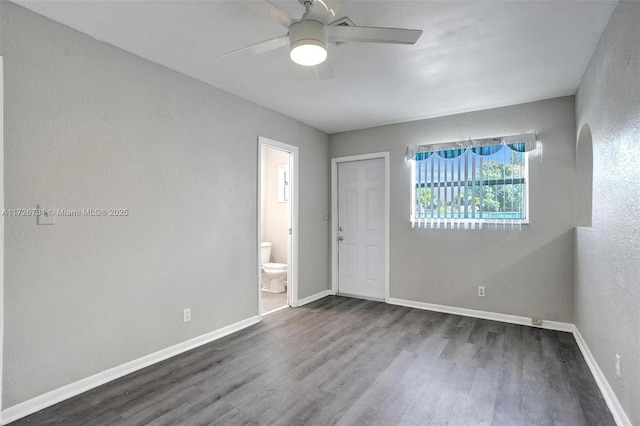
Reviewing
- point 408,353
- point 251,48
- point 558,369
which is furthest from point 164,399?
point 558,369

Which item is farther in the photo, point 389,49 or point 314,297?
point 314,297

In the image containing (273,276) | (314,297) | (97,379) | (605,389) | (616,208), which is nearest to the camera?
(616,208)

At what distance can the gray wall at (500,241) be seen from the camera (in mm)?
3494

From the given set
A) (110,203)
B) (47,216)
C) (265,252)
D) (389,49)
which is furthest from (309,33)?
(265,252)

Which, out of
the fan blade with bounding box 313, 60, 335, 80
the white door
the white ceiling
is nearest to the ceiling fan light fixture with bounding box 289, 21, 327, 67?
the fan blade with bounding box 313, 60, 335, 80

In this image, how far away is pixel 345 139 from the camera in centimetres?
500

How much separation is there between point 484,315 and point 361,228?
1961 mm

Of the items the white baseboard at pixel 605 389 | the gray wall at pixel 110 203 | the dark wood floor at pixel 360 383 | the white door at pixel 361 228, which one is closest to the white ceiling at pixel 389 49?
the gray wall at pixel 110 203

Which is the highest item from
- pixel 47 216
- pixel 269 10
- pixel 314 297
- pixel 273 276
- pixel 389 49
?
pixel 389 49

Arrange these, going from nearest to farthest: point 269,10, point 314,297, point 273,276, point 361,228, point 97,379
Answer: point 269,10 → point 97,379 → point 314,297 → point 361,228 → point 273,276

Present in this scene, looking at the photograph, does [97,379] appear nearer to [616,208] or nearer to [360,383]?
[360,383]

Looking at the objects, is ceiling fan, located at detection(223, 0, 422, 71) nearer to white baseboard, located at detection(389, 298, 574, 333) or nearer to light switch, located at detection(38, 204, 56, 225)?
light switch, located at detection(38, 204, 56, 225)

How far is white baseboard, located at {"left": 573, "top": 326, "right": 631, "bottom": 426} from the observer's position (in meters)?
1.89

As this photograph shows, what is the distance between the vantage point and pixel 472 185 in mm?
3971
